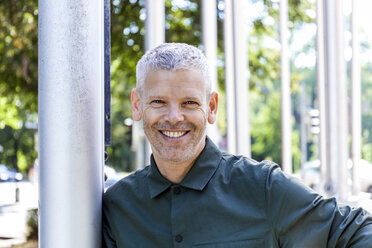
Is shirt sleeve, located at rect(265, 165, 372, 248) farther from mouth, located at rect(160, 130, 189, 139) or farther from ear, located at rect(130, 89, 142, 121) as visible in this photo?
ear, located at rect(130, 89, 142, 121)

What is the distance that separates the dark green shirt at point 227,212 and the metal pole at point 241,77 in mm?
3333

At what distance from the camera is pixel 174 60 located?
1796mm

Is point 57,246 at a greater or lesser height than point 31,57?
lesser

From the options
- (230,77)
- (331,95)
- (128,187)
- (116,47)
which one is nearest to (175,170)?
(128,187)

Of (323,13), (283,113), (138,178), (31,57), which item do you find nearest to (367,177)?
(283,113)

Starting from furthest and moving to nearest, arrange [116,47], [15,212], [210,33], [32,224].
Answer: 1. [116,47]
2. [210,33]
3. [15,212]
4. [32,224]

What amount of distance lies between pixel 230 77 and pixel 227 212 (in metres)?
3.88

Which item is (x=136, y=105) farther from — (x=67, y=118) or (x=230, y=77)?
(x=230, y=77)

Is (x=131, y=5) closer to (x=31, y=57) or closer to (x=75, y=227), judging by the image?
(x=31, y=57)

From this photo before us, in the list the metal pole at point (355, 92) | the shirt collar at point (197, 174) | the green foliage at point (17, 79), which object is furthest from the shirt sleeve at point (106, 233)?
the green foliage at point (17, 79)

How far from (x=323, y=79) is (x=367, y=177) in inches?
180

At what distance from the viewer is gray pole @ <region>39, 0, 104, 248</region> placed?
154 cm

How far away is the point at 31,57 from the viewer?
6918mm

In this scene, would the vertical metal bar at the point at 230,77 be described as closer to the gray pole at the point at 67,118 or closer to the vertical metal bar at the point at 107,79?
the vertical metal bar at the point at 107,79
